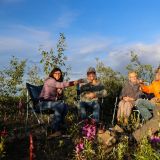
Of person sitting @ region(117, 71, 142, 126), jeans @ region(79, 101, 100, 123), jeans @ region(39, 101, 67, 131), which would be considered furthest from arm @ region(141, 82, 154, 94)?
jeans @ region(39, 101, 67, 131)

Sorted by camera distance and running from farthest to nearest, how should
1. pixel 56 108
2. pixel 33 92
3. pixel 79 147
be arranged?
pixel 33 92
pixel 56 108
pixel 79 147

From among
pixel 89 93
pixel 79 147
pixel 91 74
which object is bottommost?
pixel 79 147

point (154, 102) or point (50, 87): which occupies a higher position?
point (50, 87)

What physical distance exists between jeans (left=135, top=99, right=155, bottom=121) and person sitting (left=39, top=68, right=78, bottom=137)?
185 centimetres

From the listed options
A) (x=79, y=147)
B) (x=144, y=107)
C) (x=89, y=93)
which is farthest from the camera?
(x=89, y=93)

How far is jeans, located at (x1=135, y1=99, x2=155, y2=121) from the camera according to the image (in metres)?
10.8

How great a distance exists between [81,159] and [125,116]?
432 cm

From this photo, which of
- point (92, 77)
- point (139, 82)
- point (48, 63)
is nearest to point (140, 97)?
point (139, 82)

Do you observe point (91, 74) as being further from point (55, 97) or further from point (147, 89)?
point (147, 89)

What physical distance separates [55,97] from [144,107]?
2.28 meters

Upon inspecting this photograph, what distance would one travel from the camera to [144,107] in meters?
10.9

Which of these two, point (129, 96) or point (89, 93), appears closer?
point (129, 96)

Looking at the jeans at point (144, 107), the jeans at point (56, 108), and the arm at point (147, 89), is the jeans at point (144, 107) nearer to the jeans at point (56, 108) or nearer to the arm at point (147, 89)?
the arm at point (147, 89)

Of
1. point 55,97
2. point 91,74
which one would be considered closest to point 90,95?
point 91,74
